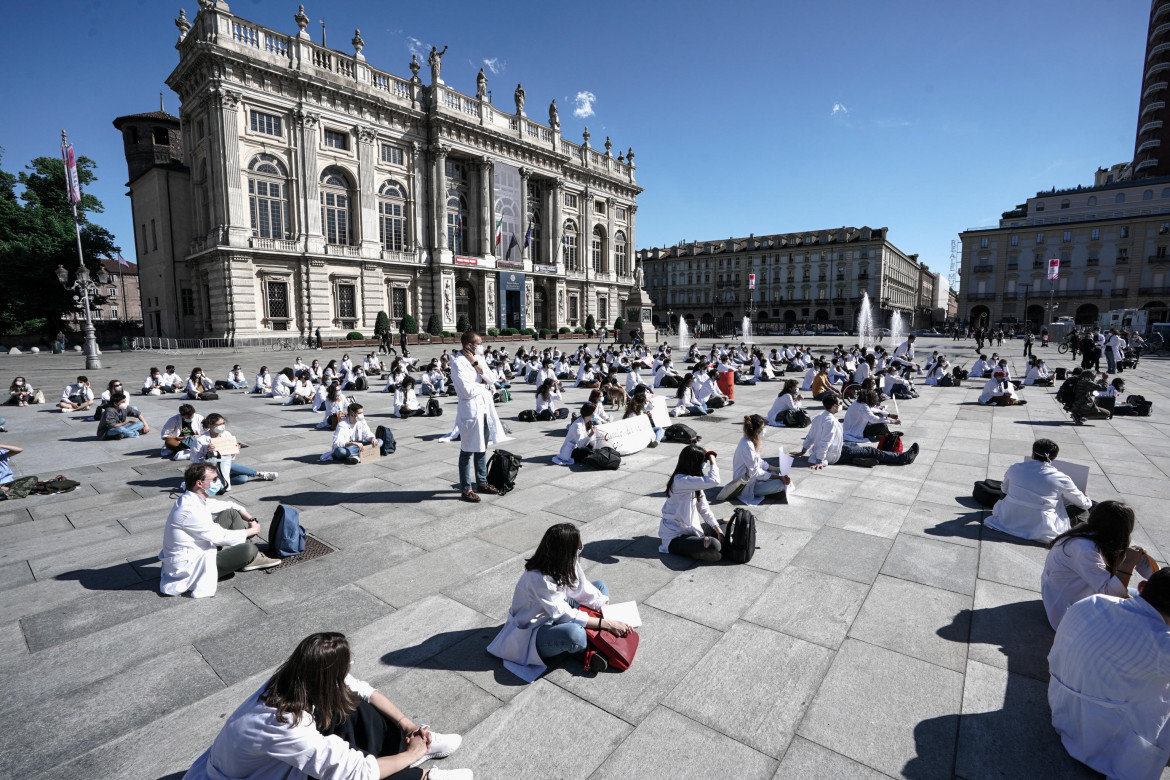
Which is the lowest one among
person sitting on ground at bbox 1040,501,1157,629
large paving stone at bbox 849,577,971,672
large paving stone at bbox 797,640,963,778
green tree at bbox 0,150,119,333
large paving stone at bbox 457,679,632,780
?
large paving stone at bbox 457,679,632,780

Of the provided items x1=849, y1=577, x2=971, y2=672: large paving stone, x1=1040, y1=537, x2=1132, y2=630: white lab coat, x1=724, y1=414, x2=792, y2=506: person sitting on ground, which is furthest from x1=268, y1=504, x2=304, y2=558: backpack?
x1=1040, y1=537, x2=1132, y2=630: white lab coat

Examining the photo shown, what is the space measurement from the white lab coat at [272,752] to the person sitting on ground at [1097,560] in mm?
4655

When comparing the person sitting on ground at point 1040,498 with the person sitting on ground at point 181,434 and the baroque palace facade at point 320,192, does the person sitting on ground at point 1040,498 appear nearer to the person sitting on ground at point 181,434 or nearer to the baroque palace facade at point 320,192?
the person sitting on ground at point 181,434

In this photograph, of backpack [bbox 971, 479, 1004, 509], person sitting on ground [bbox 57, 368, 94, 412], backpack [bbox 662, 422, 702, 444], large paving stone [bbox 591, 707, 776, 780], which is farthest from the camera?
person sitting on ground [bbox 57, 368, 94, 412]

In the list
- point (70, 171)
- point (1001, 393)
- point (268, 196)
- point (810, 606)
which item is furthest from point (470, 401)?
point (268, 196)

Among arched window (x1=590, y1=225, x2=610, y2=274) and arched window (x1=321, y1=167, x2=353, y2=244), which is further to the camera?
arched window (x1=590, y1=225, x2=610, y2=274)

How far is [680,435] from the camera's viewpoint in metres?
10.7

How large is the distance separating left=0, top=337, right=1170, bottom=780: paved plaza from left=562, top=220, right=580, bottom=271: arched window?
50.5 meters

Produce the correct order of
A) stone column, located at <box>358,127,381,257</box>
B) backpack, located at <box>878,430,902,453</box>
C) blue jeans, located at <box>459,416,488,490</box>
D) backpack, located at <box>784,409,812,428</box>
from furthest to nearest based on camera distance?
stone column, located at <box>358,127,381,257</box>
backpack, located at <box>784,409,812,428</box>
backpack, located at <box>878,430,902,453</box>
blue jeans, located at <box>459,416,488,490</box>

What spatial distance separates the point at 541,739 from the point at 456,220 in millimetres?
46099

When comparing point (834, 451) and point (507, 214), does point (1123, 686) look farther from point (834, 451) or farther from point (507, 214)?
point (507, 214)

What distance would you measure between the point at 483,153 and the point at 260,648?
46559 millimetres

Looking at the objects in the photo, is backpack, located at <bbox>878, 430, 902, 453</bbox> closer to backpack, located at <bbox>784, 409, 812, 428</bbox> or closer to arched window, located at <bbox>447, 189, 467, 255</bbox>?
backpack, located at <bbox>784, 409, 812, 428</bbox>

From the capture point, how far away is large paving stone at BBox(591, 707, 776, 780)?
9.48 feet
